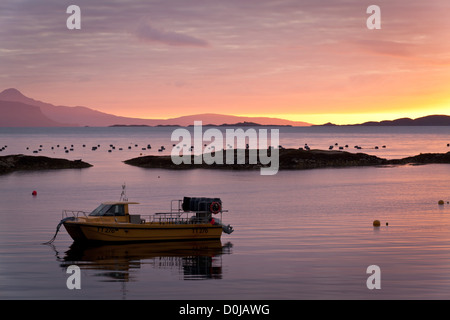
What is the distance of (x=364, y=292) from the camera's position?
3020cm

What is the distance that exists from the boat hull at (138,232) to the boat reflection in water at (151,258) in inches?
18.1

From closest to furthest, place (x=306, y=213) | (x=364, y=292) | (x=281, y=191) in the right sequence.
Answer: (x=364, y=292), (x=306, y=213), (x=281, y=191)

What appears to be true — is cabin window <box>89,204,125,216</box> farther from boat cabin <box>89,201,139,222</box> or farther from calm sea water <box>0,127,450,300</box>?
calm sea water <box>0,127,450,300</box>

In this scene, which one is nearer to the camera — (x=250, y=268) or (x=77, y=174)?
(x=250, y=268)

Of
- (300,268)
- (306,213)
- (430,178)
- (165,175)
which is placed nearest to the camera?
(300,268)

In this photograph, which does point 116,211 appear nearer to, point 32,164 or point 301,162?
point 32,164

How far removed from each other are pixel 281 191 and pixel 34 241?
45.8m

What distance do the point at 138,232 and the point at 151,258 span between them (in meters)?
5.15

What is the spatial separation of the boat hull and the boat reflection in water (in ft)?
1.51

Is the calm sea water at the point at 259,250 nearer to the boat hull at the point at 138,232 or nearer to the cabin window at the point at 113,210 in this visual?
the boat hull at the point at 138,232

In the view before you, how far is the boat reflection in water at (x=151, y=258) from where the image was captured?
35.6 metres
